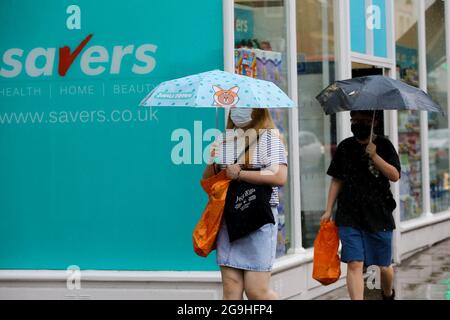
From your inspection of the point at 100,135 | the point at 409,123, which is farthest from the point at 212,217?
the point at 409,123

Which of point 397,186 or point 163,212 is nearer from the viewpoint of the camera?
point 163,212

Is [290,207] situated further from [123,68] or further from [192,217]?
[123,68]

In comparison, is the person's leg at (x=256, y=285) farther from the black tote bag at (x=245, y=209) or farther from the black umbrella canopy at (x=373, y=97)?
the black umbrella canopy at (x=373, y=97)

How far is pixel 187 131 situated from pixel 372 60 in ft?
12.5

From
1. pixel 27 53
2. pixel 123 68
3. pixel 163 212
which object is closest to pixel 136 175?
pixel 163 212

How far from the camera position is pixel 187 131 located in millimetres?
8188

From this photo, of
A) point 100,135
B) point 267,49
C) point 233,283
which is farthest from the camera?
point 267,49

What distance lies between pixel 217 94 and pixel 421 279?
4761 millimetres

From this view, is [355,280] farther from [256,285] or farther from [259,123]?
[259,123]

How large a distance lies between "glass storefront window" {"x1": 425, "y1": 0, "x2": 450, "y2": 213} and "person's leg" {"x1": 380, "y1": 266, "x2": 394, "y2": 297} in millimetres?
5829

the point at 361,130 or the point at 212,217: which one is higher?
the point at 361,130

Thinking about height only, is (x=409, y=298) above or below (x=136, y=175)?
below

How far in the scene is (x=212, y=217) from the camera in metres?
6.64
